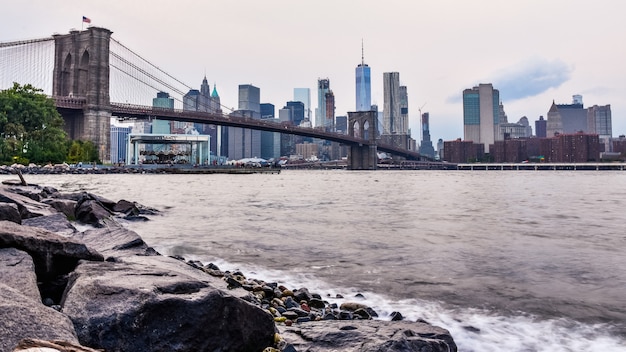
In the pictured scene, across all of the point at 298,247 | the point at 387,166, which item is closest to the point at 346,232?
the point at 298,247

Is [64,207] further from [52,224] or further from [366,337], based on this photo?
[366,337]

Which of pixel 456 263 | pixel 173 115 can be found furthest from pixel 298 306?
pixel 173 115

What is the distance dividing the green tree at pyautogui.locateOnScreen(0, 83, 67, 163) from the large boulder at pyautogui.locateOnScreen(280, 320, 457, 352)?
5934 cm

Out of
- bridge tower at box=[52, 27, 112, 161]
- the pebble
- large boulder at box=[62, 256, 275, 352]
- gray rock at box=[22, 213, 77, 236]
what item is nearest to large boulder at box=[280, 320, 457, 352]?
large boulder at box=[62, 256, 275, 352]

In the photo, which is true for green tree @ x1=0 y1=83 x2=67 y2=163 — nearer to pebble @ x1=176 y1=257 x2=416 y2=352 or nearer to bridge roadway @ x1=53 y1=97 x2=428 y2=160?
bridge roadway @ x1=53 y1=97 x2=428 y2=160

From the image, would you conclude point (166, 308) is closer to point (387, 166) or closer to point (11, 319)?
point (11, 319)

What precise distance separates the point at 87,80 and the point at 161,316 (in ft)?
229

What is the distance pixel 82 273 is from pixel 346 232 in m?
7.92

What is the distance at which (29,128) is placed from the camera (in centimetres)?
5416

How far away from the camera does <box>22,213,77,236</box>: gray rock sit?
21.3ft

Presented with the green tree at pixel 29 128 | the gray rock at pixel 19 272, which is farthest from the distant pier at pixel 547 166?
the gray rock at pixel 19 272

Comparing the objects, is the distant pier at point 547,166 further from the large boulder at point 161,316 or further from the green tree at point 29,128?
the large boulder at point 161,316

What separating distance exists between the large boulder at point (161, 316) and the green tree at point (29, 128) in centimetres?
5885

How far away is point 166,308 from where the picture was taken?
2.65 metres
